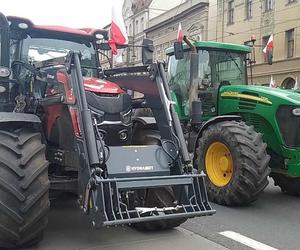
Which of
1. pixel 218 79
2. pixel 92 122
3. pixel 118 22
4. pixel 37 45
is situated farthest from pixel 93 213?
pixel 218 79

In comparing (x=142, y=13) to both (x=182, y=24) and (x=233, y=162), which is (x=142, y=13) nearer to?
(x=182, y=24)

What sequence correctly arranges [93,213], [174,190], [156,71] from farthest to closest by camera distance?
1. [156,71]
2. [174,190]
3. [93,213]

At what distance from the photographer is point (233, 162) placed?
6961 millimetres

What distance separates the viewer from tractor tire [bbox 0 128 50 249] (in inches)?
179

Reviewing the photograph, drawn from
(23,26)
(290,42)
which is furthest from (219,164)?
(290,42)

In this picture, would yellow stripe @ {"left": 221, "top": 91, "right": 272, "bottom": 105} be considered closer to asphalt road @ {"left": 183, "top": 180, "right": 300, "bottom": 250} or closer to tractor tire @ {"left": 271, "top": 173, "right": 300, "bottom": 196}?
tractor tire @ {"left": 271, "top": 173, "right": 300, "bottom": 196}

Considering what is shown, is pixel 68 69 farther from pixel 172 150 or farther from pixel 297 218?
pixel 297 218

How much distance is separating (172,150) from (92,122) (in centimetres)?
99

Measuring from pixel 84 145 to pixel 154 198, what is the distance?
3.33ft

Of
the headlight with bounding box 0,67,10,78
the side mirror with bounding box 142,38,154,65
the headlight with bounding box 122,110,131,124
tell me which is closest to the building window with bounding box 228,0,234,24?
the side mirror with bounding box 142,38,154,65

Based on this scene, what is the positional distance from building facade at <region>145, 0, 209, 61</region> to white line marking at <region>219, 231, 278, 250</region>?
32544mm

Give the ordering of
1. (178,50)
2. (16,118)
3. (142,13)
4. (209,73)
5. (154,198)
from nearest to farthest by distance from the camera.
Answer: (16,118)
(154,198)
(178,50)
(209,73)
(142,13)

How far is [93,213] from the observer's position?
4.47 m

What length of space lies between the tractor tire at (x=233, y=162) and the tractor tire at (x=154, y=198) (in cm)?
147
